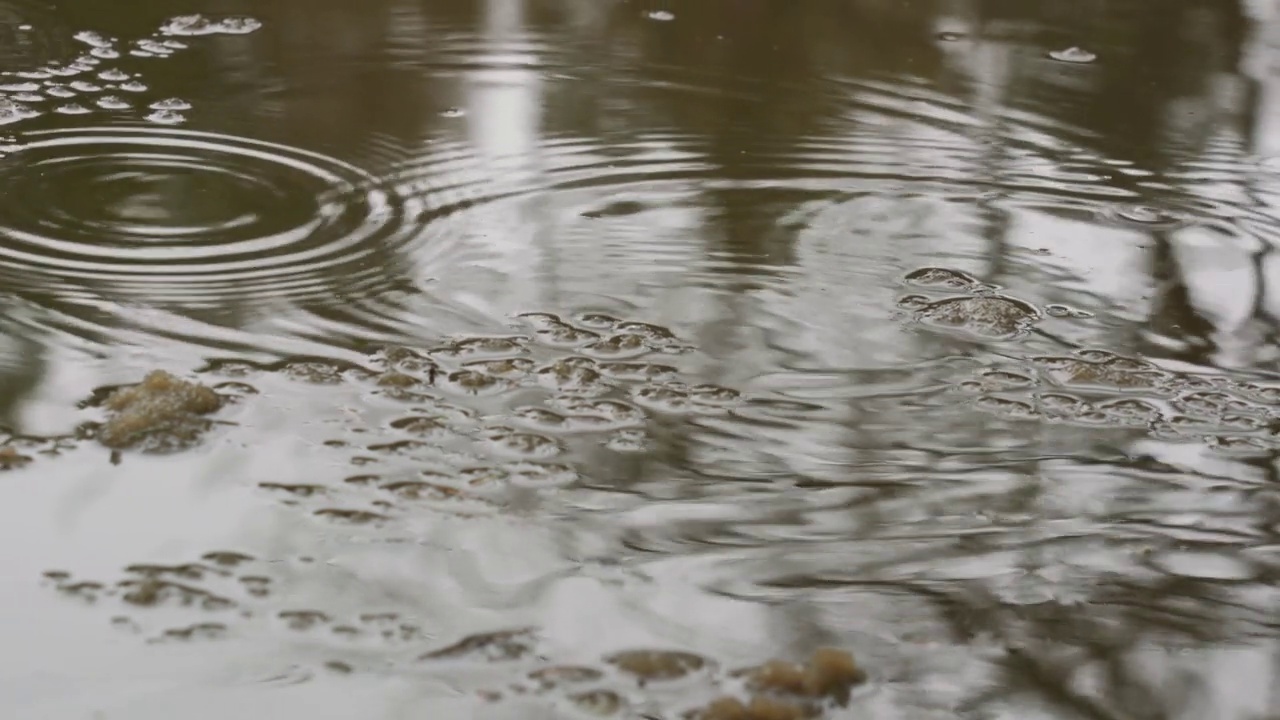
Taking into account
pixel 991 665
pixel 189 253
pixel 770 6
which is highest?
pixel 770 6

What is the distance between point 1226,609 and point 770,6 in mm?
2103

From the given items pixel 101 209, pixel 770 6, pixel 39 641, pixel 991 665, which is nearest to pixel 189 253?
pixel 101 209

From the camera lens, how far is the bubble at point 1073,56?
300 centimetres

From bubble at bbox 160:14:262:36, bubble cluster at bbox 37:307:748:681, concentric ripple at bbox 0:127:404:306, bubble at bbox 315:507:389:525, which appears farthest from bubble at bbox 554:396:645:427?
bubble at bbox 160:14:262:36

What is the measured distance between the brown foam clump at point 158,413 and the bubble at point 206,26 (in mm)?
1402

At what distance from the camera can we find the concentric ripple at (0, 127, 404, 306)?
6.51ft

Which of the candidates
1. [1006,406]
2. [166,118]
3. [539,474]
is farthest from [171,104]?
[1006,406]

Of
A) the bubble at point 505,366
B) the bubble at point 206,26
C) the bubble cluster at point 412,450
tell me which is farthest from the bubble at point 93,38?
the bubble at point 505,366

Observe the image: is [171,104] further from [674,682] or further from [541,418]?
[674,682]

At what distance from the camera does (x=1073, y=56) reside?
3033mm

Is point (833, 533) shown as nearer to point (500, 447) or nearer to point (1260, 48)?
point (500, 447)

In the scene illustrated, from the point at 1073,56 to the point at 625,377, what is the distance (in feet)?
5.41

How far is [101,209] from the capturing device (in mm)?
2188

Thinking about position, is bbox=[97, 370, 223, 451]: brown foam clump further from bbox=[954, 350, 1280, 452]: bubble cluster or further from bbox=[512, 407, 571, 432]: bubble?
bbox=[954, 350, 1280, 452]: bubble cluster
